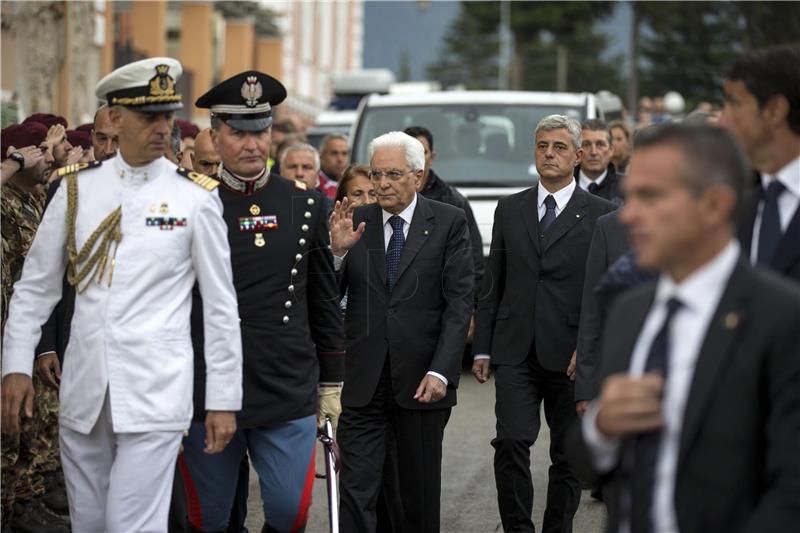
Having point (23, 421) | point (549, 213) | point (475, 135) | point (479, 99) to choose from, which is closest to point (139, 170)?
point (23, 421)

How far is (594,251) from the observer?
707 cm

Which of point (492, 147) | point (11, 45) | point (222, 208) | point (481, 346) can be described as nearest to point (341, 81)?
point (11, 45)

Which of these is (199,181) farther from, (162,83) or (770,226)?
(770,226)

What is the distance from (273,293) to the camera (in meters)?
6.28

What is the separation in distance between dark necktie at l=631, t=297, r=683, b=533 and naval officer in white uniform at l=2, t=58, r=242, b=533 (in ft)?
6.75

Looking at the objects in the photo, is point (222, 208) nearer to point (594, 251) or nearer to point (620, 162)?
point (594, 251)

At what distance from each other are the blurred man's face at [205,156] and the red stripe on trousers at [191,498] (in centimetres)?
253

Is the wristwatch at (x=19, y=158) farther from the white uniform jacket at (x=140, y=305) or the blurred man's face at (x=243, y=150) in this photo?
the white uniform jacket at (x=140, y=305)

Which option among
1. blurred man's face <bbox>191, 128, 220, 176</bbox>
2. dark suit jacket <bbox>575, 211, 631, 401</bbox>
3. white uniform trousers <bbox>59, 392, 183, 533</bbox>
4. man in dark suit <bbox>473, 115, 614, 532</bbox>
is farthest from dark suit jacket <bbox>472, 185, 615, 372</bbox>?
white uniform trousers <bbox>59, 392, 183, 533</bbox>

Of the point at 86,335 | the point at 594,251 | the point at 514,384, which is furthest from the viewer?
the point at 514,384

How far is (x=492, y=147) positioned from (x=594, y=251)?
806cm

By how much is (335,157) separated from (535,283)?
21.1 feet

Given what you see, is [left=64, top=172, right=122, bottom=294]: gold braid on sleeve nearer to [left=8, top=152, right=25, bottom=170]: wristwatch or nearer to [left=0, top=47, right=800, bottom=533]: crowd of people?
[left=0, top=47, right=800, bottom=533]: crowd of people

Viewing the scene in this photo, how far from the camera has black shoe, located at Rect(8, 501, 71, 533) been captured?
313 inches
